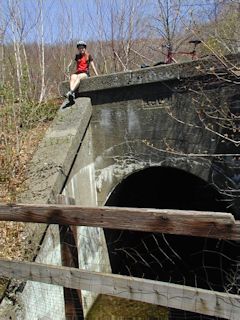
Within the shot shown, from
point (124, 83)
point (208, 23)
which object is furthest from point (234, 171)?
point (208, 23)

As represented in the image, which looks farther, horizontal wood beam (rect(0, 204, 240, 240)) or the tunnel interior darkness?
the tunnel interior darkness

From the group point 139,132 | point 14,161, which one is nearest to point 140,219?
point 139,132

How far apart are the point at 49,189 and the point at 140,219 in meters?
2.91

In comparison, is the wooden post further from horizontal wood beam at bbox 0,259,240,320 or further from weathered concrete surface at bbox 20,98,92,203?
weathered concrete surface at bbox 20,98,92,203

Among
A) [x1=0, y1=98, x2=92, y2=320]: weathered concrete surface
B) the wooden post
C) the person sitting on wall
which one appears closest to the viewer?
the wooden post

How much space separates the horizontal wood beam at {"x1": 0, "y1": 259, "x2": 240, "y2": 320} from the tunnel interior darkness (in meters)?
4.72

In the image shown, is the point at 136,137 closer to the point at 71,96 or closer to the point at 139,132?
the point at 139,132

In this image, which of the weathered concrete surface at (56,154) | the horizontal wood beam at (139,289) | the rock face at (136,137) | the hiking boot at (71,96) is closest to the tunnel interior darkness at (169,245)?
the rock face at (136,137)

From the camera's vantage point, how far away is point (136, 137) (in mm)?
6520

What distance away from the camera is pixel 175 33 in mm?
12336

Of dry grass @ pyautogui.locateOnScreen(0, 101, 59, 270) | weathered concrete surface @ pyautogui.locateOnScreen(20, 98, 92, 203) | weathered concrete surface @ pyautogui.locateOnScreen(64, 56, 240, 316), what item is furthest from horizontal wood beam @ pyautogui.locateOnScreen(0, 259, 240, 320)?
weathered concrete surface @ pyautogui.locateOnScreen(64, 56, 240, 316)

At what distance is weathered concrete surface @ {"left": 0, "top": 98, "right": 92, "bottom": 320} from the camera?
15.2 feet

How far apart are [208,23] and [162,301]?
644cm

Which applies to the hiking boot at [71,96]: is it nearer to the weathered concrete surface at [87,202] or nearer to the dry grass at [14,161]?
the weathered concrete surface at [87,202]
